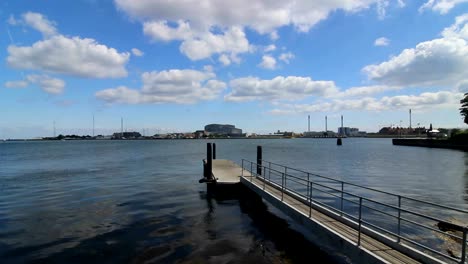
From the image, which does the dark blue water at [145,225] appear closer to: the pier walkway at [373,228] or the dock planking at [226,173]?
the pier walkway at [373,228]

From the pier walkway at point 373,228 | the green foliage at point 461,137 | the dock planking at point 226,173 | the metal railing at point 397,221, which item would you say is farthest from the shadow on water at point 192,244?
the green foliage at point 461,137

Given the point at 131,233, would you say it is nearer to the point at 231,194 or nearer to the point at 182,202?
the point at 182,202

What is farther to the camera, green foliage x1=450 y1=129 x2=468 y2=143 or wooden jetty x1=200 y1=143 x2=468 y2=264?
green foliage x1=450 y1=129 x2=468 y2=143

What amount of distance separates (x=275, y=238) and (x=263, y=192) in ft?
13.0

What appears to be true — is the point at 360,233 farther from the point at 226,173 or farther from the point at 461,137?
the point at 461,137

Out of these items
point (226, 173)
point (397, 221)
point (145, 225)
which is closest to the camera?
point (145, 225)

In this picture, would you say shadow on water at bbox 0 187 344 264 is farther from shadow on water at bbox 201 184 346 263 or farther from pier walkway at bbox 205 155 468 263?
pier walkway at bbox 205 155 468 263

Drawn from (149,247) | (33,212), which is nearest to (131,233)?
(149,247)

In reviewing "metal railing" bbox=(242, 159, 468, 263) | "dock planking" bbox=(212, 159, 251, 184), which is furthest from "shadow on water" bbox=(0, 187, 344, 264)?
"dock planking" bbox=(212, 159, 251, 184)

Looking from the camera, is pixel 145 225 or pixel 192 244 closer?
pixel 192 244

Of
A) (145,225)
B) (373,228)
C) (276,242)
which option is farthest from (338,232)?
(145,225)

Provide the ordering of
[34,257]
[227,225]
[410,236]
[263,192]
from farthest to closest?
[263,192] < [227,225] < [410,236] < [34,257]

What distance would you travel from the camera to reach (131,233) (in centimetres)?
1398

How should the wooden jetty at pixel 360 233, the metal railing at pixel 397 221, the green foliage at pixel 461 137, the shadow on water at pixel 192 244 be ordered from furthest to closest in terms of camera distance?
the green foliage at pixel 461 137
the shadow on water at pixel 192 244
the metal railing at pixel 397 221
the wooden jetty at pixel 360 233
